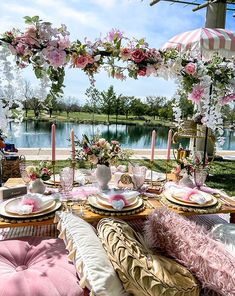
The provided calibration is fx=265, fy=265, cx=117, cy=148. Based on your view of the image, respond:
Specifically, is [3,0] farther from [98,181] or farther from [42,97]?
[98,181]

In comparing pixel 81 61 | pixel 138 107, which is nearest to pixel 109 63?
pixel 81 61

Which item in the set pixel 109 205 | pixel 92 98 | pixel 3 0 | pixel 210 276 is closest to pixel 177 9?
pixel 92 98

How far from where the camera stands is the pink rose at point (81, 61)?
1.66 metres

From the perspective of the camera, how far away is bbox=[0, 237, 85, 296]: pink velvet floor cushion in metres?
1.09

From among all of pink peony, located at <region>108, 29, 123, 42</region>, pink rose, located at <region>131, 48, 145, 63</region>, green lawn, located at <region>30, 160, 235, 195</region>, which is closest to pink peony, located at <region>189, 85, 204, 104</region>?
pink rose, located at <region>131, 48, 145, 63</region>

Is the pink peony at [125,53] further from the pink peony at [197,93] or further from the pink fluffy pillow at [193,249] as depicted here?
the pink fluffy pillow at [193,249]

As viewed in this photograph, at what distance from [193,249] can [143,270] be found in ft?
0.90

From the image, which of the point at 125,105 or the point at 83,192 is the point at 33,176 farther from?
the point at 125,105

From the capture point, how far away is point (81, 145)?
1776 mm

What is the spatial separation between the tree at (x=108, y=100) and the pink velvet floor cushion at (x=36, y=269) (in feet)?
28.6

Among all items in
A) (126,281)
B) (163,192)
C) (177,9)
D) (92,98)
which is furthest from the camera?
(92,98)

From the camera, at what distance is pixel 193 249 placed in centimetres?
109

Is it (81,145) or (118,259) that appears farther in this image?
(81,145)

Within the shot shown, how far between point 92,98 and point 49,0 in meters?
6.86
